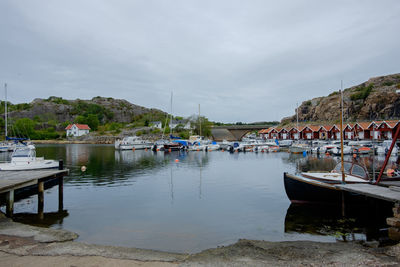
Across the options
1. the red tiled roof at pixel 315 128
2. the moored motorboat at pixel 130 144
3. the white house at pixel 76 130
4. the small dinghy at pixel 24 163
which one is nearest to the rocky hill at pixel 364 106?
the red tiled roof at pixel 315 128

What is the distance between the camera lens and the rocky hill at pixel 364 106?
320ft

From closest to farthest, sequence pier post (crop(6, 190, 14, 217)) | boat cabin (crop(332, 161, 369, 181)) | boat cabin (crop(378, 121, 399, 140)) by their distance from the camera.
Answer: pier post (crop(6, 190, 14, 217)) < boat cabin (crop(332, 161, 369, 181)) < boat cabin (crop(378, 121, 399, 140))

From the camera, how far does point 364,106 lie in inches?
4181

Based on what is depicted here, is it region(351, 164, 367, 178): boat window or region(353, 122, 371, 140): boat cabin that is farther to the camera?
region(353, 122, 371, 140): boat cabin

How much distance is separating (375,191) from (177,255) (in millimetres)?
8867

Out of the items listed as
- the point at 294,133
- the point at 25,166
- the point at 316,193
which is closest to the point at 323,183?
the point at 316,193

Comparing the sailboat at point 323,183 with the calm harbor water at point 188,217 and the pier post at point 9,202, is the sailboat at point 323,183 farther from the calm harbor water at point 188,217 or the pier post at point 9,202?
the pier post at point 9,202

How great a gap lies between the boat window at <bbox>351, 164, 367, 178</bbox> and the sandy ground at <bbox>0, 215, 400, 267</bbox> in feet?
21.6

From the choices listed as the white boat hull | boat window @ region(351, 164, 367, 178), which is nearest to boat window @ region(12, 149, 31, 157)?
the white boat hull

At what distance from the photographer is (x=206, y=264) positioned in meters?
7.42

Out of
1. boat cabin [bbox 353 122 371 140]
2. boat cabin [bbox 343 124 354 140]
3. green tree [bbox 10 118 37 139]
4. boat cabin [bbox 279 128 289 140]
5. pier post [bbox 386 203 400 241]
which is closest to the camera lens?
pier post [bbox 386 203 400 241]

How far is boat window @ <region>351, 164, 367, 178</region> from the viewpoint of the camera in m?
15.2

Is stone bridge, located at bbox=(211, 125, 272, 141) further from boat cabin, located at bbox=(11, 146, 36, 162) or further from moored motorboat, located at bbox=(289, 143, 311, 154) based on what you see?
boat cabin, located at bbox=(11, 146, 36, 162)

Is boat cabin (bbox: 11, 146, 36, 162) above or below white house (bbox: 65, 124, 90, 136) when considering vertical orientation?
below
